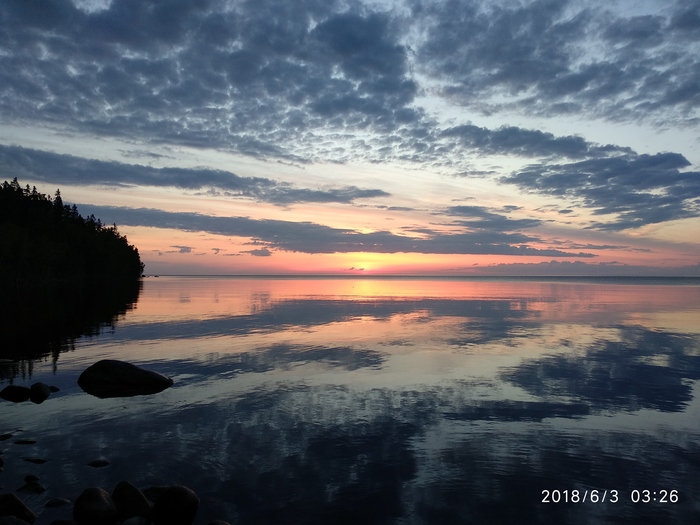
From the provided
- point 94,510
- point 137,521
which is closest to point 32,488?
point 94,510

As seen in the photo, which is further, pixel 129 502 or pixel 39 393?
pixel 39 393

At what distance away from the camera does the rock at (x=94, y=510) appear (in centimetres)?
911

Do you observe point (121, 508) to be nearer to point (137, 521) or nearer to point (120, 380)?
point (137, 521)

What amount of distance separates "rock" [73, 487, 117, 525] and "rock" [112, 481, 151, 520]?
0.51 feet

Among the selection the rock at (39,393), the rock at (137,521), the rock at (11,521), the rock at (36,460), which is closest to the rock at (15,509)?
the rock at (11,521)

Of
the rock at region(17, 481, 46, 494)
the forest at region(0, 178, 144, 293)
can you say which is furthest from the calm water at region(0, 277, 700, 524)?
the forest at region(0, 178, 144, 293)

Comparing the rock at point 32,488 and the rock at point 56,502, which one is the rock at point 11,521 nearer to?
the rock at point 56,502

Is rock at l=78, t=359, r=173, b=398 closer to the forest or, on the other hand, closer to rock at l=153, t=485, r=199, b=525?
rock at l=153, t=485, r=199, b=525

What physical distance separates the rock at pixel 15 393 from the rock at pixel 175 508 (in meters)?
12.6

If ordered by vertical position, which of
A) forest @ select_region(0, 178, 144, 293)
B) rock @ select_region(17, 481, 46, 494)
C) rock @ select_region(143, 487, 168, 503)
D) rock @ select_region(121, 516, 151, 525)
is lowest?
rock @ select_region(17, 481, 46, 494)

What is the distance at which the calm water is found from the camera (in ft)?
34.4

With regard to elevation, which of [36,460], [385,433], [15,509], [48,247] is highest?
[48,247]

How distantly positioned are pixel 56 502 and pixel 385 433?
351 inches

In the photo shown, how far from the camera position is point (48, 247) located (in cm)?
12356
